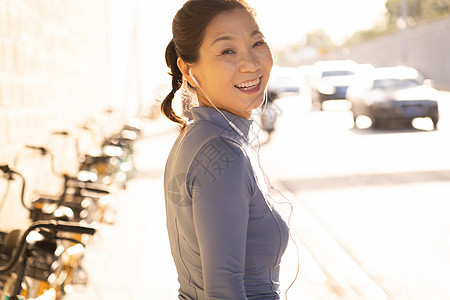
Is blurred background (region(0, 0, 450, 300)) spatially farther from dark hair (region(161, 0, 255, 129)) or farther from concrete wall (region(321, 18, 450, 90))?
concrete wall (region(321, 18, 450, 90))

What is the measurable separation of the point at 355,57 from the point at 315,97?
5533cm

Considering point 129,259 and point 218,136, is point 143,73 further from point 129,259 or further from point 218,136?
point 218,136

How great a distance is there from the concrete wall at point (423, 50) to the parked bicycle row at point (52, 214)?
36.7m

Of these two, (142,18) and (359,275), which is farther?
(142,18)

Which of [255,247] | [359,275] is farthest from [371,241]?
[255,247]

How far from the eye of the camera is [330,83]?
3234 centimetres

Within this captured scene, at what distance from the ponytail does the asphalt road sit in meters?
0.36

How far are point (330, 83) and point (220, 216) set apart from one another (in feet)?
103

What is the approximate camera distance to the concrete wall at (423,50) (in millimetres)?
49125

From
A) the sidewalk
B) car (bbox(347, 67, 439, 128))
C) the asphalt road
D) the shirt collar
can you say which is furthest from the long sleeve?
car (bbox(347, 67, 439, 128))

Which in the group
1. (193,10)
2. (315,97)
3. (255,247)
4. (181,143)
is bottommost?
(315,97)

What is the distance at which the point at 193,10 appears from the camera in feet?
6.03

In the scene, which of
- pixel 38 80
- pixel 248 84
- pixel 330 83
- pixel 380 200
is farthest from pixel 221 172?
pixel 330 83

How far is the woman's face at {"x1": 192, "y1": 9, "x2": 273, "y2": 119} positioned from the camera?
1.84 meters
